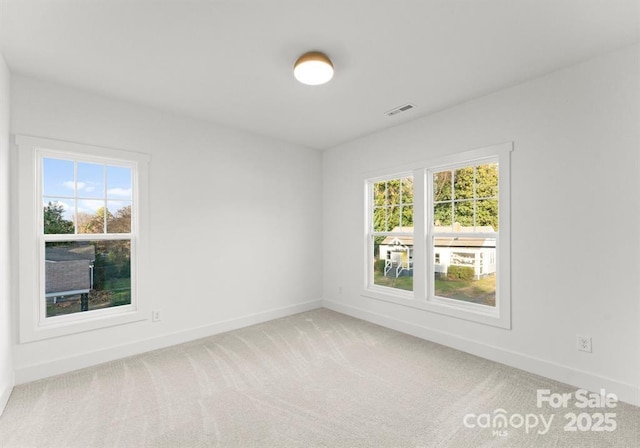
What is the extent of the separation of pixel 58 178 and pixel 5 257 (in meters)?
0.88

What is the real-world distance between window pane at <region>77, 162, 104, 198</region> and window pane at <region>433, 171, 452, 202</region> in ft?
12.4

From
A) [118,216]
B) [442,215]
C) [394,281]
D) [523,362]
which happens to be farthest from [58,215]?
[523,362]

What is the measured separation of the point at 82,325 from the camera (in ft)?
9.87

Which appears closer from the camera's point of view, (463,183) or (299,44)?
(299,44)

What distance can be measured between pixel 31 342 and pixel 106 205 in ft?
4.60

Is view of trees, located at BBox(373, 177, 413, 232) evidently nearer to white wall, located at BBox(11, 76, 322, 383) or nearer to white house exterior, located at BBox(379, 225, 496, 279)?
white house exterior, located at BBox(379, 225, 496, 279)

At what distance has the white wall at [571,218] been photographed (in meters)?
2.37

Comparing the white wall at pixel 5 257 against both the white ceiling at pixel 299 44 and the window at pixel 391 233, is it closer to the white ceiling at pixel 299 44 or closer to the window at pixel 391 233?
the white ceiling at pixel 299 44

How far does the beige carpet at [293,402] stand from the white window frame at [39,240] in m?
0.44

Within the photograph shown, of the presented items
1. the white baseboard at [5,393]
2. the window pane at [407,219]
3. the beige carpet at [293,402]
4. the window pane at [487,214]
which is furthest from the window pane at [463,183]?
the white baseboard at [5,393]

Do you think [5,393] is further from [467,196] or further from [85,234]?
[467,196]

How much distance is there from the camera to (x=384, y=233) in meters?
4.40

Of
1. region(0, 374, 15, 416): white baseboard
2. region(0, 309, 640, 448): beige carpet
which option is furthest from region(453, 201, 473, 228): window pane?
region(0, 374, 15, 416): white baseboard

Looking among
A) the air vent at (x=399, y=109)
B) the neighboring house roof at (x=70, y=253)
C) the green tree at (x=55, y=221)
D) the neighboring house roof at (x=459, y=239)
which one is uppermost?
the air vent at (x=399, y=109)
